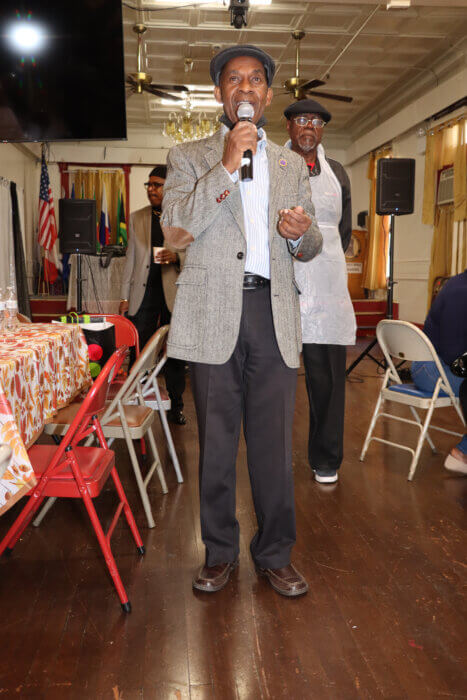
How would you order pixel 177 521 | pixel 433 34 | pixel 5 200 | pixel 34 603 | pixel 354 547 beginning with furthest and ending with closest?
pixel 5 200, pixel 433 34, pixel 177 521, pixel 354 547, pixel 34 603

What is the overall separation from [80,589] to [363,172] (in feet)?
37.2

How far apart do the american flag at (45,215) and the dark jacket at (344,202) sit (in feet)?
30.1

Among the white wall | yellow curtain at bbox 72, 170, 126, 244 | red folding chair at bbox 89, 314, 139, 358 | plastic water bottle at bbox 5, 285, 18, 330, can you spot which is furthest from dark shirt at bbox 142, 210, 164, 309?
yellow curtain at bbox 72, 170, 126, 244

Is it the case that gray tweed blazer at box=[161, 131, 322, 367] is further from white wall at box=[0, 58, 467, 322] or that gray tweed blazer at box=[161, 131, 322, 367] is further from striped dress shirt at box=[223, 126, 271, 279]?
white wall at box=[0, 58, 467, 322]

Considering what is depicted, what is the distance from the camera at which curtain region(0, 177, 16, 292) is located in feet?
26.9

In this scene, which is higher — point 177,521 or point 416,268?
point 416,268

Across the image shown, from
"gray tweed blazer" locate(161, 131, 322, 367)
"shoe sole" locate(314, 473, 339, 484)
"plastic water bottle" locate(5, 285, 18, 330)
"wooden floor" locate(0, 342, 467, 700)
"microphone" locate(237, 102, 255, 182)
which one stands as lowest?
"shoe sole" locate(314, 473, 339, 484)

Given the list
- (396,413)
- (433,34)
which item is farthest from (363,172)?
(396,413)

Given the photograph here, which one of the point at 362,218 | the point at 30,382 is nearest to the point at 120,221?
the point at 362,218

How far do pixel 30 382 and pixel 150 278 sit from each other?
2099 millimetres

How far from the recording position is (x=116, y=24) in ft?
13.5

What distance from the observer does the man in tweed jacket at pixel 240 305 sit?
5.67 feet

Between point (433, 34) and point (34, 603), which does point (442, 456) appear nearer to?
point (34, 603)

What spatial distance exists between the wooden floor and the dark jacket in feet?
4.34
